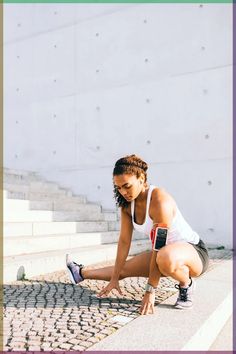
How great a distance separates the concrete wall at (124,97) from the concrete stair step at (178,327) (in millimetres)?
4483

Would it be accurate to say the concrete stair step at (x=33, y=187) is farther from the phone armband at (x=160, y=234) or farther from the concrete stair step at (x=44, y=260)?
the phone armband at (x=160, y=234)

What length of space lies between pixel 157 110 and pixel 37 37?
4.39 meters

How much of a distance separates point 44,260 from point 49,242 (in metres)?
0.77

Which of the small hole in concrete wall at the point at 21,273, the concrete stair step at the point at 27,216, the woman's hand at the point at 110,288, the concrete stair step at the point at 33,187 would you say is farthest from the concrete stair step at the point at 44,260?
the concrete stair step at the point at 33,187

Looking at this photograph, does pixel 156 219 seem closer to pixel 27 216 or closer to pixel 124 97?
pixel 27 216

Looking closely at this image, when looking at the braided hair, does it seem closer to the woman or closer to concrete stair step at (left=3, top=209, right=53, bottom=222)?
the woman

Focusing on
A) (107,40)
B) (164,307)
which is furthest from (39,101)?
(164,307)

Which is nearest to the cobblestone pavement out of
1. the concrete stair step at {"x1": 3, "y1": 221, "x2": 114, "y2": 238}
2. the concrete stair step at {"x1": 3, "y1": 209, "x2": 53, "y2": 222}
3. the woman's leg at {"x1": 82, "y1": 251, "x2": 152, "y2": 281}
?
the woman's leg at {"x1": 82, "y1": 251, "x2": 152, "y2": 281}

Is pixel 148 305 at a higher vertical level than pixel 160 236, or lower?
lower

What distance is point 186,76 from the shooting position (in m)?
8.09

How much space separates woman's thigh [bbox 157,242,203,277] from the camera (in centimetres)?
274

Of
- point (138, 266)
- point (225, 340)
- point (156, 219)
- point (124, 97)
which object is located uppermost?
point (124, 97)

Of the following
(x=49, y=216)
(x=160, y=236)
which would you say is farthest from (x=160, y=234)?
(x=49, y=216)

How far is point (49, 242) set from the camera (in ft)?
16.3
